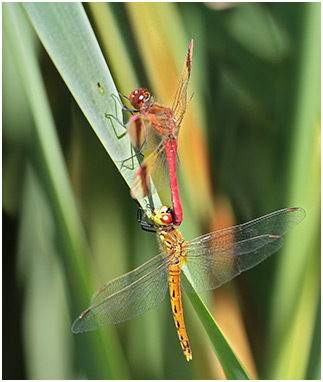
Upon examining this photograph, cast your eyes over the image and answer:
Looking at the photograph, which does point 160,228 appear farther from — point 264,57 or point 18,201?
point 264,57

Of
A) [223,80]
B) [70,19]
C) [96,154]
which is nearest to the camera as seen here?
[70,19]

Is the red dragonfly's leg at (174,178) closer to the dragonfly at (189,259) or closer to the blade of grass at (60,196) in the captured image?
the dragonfly at (189,259)

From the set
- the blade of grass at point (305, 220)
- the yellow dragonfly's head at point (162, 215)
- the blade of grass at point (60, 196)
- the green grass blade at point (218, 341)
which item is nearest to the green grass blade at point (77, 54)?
the blade of grass at point (60, 196)

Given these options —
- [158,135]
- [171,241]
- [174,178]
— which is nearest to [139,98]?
[158,135]

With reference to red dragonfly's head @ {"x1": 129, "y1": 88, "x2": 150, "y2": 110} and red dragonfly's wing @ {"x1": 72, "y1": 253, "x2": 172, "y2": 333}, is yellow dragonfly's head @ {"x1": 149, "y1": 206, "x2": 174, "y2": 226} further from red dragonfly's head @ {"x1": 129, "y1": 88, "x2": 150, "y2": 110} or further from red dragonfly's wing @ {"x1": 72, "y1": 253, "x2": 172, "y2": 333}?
red dragonfly's head @ {"x1": 129, "y1": 88, "x2": 150, "y2": 110}

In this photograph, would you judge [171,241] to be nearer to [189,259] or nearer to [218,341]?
[189,259]

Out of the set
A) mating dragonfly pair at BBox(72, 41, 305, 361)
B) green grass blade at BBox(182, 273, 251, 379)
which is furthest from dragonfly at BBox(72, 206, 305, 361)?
green grass blade at BBox(182, 273, 251, 379)

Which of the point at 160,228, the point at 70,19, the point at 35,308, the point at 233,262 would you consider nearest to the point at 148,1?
the point at 70,19
